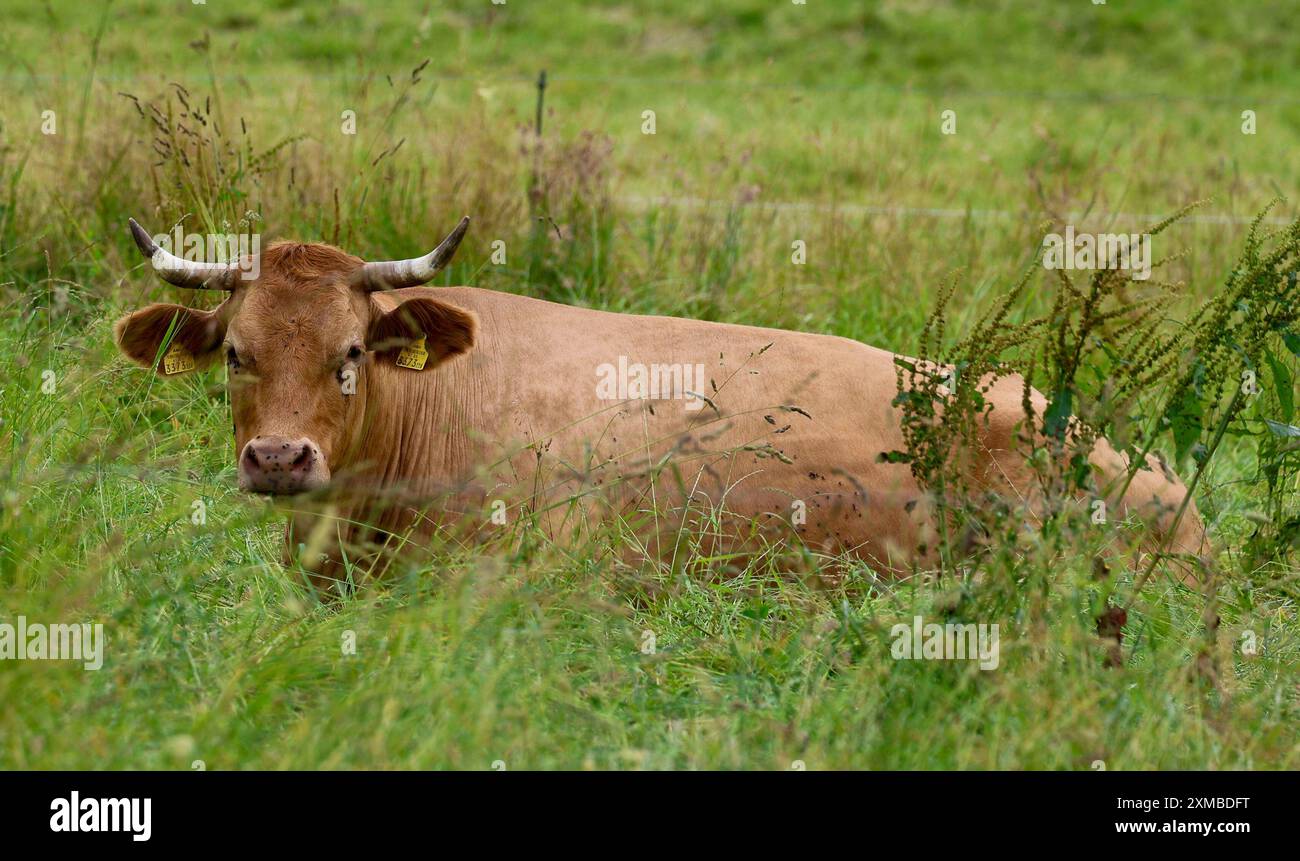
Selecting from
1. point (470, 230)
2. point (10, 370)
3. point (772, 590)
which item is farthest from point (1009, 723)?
point (470, 230)

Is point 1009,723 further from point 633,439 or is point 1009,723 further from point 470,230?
point 470,230

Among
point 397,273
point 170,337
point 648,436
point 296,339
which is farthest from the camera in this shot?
point 648,436

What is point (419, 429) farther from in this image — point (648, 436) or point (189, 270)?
point (189, 270)

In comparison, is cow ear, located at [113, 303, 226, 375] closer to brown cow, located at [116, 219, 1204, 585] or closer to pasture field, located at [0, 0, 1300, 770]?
brown cow, located at [116, 219, 1204, 585]

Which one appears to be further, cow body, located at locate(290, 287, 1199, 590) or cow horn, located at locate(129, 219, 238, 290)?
cow body, located at locate(290, 287, 1199, 590)

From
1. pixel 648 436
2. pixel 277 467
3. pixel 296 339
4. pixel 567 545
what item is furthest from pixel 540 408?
pixel 277 467

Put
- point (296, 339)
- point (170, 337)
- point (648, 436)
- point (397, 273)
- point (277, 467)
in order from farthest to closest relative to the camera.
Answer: point (648, 436) → point (170, 337) → point (397, 273) → point (296, 339) → point (277, 467)

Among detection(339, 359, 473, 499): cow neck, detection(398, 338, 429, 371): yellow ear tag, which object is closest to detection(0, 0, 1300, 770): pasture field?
detection(339, 359, 473, 499): cow neck

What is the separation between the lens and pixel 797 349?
17.4ft

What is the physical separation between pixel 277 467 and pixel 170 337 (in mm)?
871

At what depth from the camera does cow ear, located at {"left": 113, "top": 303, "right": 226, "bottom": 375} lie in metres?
4.68

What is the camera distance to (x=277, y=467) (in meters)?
4.11

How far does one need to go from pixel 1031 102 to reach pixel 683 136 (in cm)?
526

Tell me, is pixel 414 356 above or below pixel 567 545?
above
